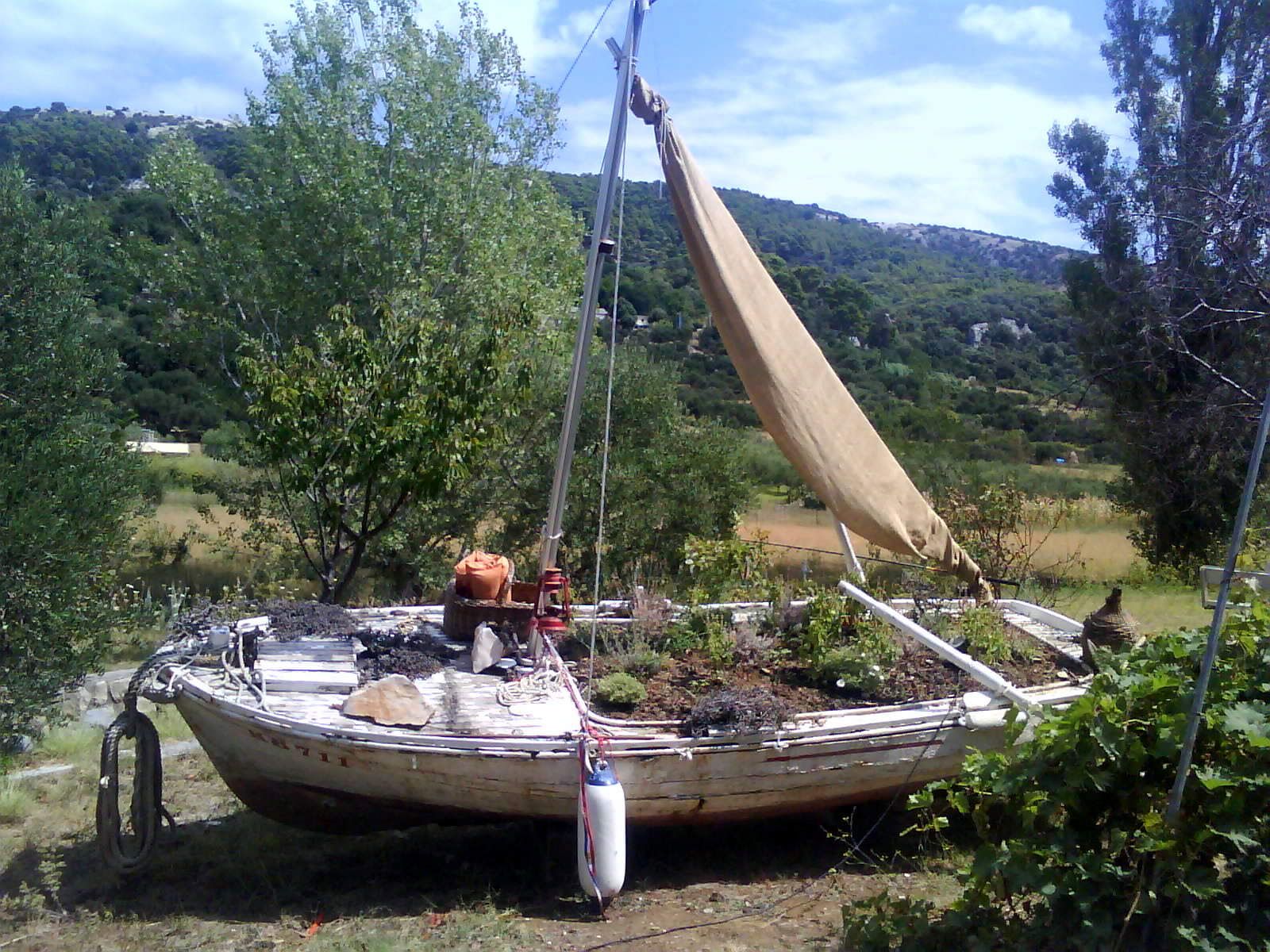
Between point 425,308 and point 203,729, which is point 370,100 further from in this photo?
point 203,729

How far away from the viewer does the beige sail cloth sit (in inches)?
257

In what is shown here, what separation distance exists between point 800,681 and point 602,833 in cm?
199

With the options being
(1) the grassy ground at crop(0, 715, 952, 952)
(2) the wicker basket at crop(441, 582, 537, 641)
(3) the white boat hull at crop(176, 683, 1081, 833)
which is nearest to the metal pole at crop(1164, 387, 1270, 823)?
(1) the grassy ground at crop(0, 715, 952, 952)

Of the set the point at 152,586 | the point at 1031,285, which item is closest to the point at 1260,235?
the point at 152,586

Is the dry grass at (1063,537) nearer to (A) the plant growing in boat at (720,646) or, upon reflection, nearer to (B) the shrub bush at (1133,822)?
(A) the plant growing in boat at (720,646)

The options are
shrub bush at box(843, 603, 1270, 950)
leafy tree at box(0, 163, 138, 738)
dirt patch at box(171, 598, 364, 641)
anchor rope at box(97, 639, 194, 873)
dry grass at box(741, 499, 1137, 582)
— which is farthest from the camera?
dry grass at box(741, 499, 1137, 582)

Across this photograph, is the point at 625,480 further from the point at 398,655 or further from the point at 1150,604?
the point at 398,655

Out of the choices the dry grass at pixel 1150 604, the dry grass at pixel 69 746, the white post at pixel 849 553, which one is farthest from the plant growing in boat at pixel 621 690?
the dry grass at pixel 1150 604

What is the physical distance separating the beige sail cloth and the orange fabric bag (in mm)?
1984

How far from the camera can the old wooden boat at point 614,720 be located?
18.1 ft

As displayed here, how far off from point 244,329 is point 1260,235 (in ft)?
43.9

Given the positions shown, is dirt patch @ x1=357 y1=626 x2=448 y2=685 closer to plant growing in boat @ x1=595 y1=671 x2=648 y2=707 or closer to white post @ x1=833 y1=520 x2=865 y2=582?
plant growing in boat @ x1=595 y1=671 x2=648 y2=707

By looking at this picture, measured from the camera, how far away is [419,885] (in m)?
6.08

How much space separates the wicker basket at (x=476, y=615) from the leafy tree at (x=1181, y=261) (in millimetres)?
10747
